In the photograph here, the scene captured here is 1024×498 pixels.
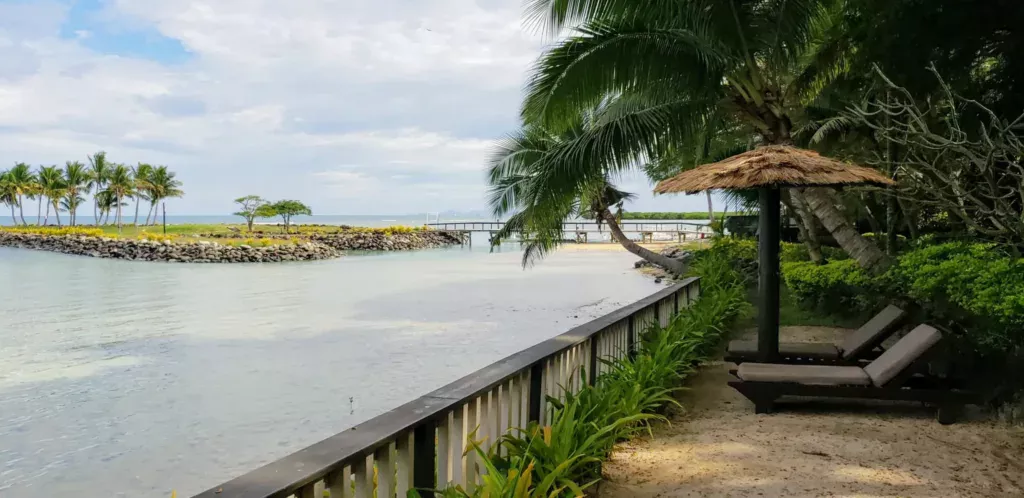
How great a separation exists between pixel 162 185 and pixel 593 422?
69.6 metres

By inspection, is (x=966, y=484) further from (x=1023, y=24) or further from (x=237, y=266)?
(x=237, y=266)

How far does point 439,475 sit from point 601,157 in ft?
22.2

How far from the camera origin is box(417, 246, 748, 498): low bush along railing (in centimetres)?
295

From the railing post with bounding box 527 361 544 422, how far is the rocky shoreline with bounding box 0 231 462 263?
3688cm

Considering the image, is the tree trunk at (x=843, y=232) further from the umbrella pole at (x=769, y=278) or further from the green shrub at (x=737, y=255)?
the green shrub at (x=737, y=255)

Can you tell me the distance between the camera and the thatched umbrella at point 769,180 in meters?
5.76

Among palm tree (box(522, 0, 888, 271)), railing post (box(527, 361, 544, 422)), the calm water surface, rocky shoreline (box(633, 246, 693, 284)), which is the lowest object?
the calm water surface

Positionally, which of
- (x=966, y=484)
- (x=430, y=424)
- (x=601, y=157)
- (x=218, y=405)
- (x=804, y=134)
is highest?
(x=804, y=134)

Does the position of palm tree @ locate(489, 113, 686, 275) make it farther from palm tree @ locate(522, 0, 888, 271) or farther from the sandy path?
the sandy path

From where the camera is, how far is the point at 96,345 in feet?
43.7

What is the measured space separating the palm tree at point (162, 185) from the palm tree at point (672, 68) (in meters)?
64.4

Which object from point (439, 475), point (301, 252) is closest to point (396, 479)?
point (439, 475)

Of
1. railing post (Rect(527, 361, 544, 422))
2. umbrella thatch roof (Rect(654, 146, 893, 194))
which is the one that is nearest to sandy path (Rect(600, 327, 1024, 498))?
railing post (Rect(527, 361, 544, 422))

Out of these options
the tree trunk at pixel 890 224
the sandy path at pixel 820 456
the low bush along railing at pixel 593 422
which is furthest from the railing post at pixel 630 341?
the tree trunk at pixel 890 224
